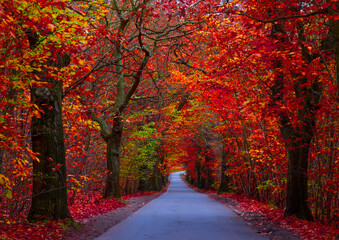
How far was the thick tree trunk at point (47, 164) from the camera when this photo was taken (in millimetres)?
8352

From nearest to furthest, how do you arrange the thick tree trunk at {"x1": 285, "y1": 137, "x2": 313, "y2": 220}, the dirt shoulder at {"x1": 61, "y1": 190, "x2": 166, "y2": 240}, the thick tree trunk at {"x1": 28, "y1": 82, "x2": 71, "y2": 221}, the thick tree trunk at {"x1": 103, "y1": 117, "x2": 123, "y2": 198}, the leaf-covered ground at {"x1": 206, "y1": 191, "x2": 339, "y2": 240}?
the leaf-covered ground at {"x1": 206, "y1": 191, "x2": 339, "y2": 240}
the dirt shoulder at {"x1": 61, "y1": 190, "x2": 166, "y2": 240}
the thick tree trunk at {"x1": 28, "y1": 82, "x2": 71, "y2": 221}
the thick tree trunk at {"x1": 285, "y1": 137, "x2": 313, "y2": 220}
the thick tree trunk at {"x1": 103, "y1": 117, "x2": 123, "y2": 198}

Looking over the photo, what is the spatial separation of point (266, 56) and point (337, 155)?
12.0 ft

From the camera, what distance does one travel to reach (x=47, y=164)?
859 cm

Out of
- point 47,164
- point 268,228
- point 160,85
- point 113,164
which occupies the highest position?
point 160,85

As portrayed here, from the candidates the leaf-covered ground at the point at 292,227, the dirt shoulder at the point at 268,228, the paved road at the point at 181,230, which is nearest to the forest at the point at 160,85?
the leaf-covered ground at the point at 292,227

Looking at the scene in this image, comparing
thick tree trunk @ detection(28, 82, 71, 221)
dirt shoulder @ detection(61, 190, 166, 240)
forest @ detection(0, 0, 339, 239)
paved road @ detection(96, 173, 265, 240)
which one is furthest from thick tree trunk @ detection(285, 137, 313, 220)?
thick tree trunk @ detection(28, 82, 71, 221)

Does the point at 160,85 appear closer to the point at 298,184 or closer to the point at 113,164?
the point at 113,164

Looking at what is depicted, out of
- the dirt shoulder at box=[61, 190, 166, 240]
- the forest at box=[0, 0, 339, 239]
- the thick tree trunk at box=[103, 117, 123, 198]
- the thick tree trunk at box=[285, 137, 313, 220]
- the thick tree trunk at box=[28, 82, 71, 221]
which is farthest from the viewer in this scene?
the thick tree trunk at box=[103, 117, 123, 198]

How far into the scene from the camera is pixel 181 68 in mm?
26719

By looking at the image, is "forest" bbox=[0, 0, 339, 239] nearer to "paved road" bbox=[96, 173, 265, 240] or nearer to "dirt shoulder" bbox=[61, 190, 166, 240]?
"dirt shoulder" bbox=[61, 190, 166, 240]

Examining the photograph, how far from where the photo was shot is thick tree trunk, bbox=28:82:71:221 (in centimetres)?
835

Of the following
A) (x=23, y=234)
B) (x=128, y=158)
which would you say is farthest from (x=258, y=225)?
(x=128, y=158)

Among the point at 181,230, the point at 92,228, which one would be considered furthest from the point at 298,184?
the point at 92,228

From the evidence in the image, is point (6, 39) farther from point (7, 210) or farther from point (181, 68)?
point (181, 68)
